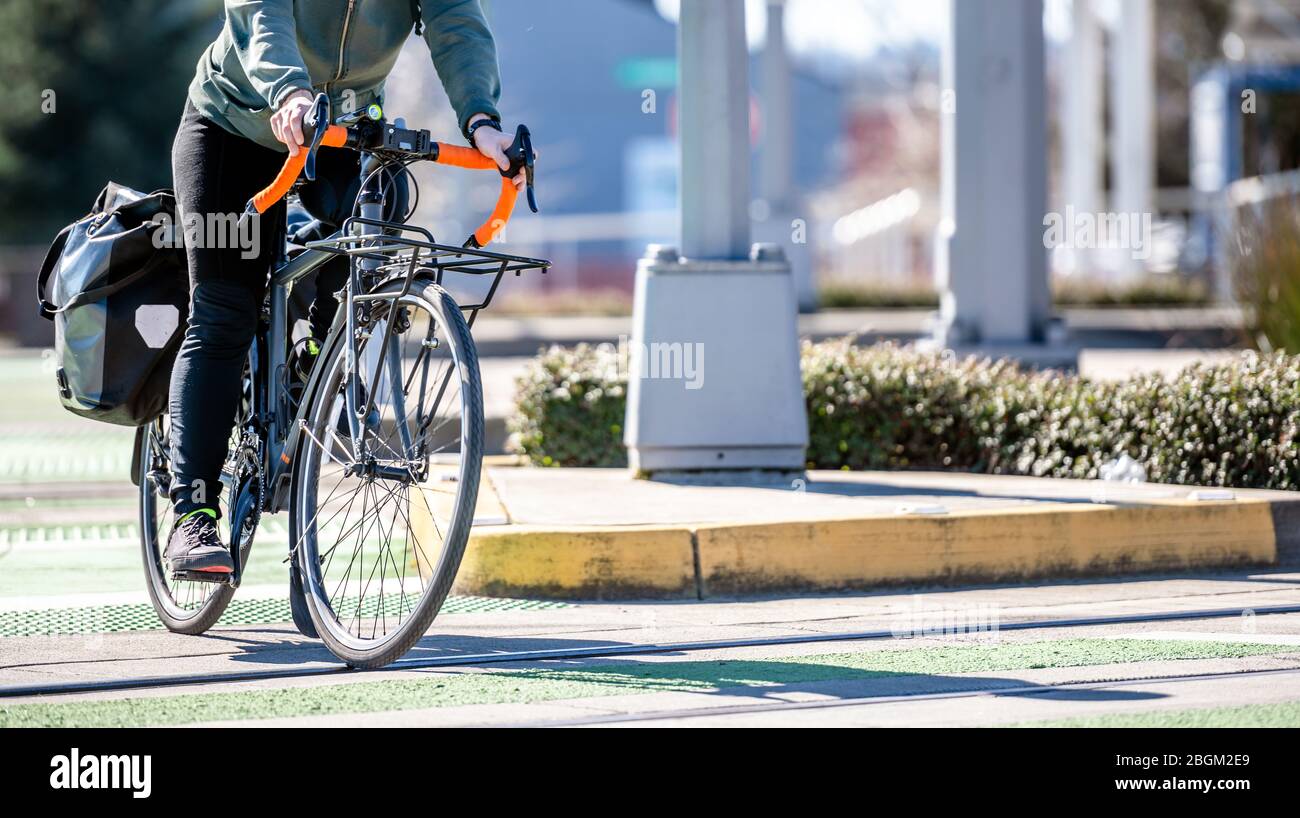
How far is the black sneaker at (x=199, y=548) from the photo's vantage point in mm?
4613

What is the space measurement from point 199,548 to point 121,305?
76 cm

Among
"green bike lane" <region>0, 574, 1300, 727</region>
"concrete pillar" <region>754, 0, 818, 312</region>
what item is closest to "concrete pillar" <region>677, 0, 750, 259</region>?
"green bike lane" <region>0, 574, 1300, 727</region>

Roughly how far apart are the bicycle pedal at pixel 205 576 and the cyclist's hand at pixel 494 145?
1219 millimetres

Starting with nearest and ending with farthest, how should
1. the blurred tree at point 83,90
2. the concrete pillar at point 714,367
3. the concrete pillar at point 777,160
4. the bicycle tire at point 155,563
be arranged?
the bicycle tire at point 155,563, the concrete pillar at point 714,367, the concrete pillar at point 777,160, the blurred tree at point 83,90

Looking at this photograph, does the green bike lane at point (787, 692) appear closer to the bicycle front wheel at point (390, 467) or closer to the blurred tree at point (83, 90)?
the bicycle front wheel at point (390, 467)

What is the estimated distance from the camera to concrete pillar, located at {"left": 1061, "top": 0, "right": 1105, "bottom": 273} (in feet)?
90.0

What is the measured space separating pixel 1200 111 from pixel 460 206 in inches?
479

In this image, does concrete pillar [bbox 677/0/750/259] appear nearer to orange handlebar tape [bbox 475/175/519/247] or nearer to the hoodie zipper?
the hoodie zipper

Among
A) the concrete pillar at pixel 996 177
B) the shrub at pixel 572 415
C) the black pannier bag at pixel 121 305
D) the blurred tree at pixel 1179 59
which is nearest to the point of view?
the black pannier bag at pixel 121 305

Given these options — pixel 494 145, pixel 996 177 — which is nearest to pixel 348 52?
pixel 494 145

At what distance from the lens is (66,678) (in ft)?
14.7

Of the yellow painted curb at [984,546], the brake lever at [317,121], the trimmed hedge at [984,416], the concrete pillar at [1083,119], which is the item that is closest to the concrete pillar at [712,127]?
the trimmed hedge at [984,416]

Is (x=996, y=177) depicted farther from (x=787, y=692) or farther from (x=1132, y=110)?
(x=1132, y=110)

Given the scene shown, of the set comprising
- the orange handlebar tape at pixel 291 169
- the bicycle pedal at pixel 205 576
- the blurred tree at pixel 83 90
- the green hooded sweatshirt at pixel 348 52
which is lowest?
the bicycle pedal at pixel 205 576
